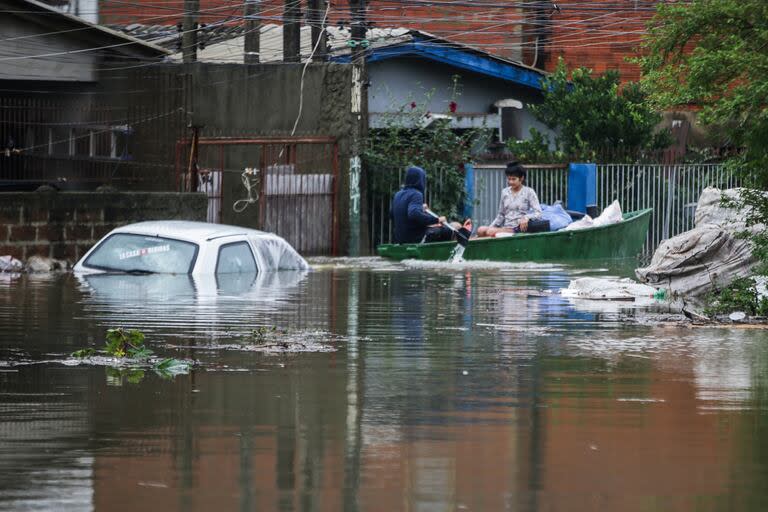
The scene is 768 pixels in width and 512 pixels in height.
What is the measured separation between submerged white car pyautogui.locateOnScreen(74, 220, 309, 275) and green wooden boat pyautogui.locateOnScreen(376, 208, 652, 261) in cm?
550

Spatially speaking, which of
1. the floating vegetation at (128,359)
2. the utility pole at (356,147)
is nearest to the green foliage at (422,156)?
the utility pole at (356,147)

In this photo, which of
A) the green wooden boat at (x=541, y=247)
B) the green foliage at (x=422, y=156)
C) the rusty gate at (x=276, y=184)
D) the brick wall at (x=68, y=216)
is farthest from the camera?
the green foliage at (x=422, y=156)

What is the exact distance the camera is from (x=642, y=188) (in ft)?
101

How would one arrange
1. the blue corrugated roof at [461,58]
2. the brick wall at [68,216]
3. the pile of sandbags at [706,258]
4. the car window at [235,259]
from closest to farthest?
the pile of sandbags at [706,258], the car window at [235,259], the brick wall at [68,216], the blue corrugated roof at [461,58]

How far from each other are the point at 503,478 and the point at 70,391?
11.6ft

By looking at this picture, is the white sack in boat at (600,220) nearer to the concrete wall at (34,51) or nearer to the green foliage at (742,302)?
the concrete wall at (34,51)

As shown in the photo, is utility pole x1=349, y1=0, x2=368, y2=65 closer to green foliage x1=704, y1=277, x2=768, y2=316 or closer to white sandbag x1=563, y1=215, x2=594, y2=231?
white sandbag x1=563, y1=215, x2=594, y2=231

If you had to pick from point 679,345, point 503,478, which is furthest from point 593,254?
point 503,478

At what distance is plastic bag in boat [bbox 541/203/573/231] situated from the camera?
84.9 ft

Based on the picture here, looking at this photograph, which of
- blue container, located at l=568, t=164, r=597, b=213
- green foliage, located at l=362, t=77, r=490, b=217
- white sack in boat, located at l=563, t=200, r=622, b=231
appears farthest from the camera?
blue container, located at l=568, t=164, r=597, b=213

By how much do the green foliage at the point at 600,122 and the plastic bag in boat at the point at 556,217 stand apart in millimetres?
4379

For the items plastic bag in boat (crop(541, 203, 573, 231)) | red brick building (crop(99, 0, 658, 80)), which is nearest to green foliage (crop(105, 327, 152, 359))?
plastic bag in boat (crop(541, 203, 573, 231))

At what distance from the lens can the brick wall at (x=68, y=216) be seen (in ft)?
66.7

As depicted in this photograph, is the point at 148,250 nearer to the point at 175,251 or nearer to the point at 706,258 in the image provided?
the point at 175,251
